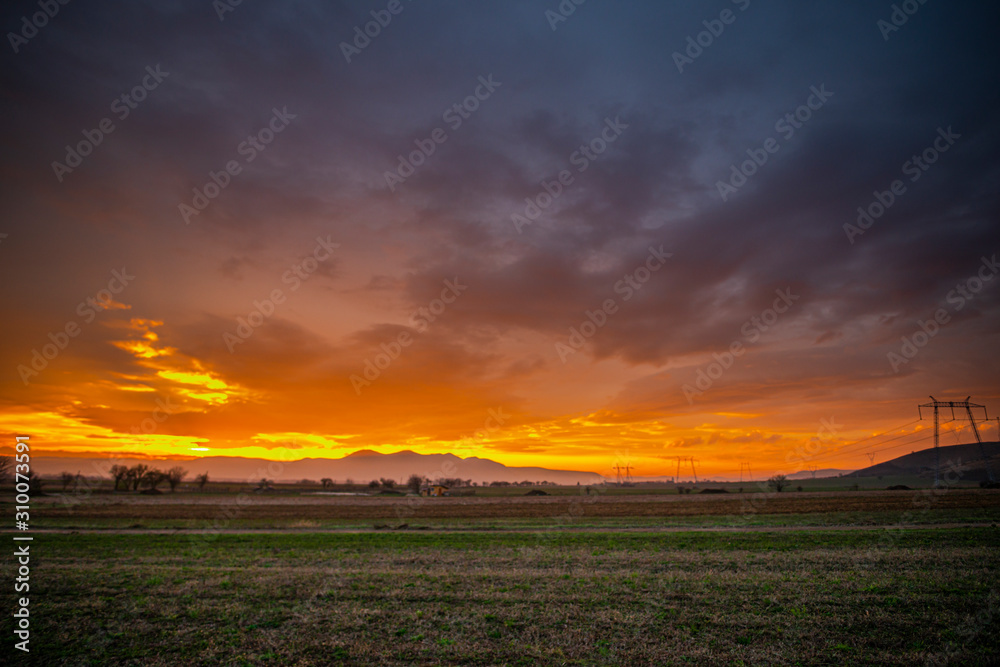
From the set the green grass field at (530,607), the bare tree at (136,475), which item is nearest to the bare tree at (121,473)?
the bare tree at (136,475)

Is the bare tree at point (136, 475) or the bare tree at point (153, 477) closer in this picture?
the bare tree at point (136, 475)

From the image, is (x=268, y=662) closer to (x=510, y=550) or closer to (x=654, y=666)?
(x=654, y=666)

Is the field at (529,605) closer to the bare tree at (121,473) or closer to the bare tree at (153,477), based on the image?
the bare tree at (121,473)

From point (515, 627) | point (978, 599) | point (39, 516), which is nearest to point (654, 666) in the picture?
point (515, 627)

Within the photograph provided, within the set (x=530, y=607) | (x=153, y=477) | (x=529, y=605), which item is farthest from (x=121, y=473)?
(x=530, y=607)

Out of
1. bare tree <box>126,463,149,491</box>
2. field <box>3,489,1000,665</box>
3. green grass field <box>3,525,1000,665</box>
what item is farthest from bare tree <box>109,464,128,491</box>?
green grass field <box>3,525,1000,665</box>

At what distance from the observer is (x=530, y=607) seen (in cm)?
1436

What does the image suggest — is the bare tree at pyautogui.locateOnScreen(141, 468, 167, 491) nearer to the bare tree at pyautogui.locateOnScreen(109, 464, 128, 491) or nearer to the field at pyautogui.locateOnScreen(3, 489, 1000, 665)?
the bare tree at pyautogui.locateOnScreen(109, 464, 128, 491)

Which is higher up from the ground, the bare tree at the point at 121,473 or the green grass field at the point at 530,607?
the green grass field at the point at 530,607

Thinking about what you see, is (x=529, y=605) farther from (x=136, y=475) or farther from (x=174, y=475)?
(x=174, y=475)

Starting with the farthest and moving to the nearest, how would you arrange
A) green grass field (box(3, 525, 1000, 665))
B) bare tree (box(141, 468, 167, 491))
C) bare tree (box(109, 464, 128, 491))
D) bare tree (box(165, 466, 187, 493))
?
bare tree (box(165, 466, 187, 493)) < bare tree (box(141, 468, 167, 491)) < bare tree (box(109, 464, 128, 491)) < green grass field (box(3, 525, 1000, 665))

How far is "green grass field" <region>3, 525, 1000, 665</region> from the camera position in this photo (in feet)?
35.5

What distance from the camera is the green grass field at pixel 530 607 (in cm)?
1083

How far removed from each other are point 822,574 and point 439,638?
15.9 metres
